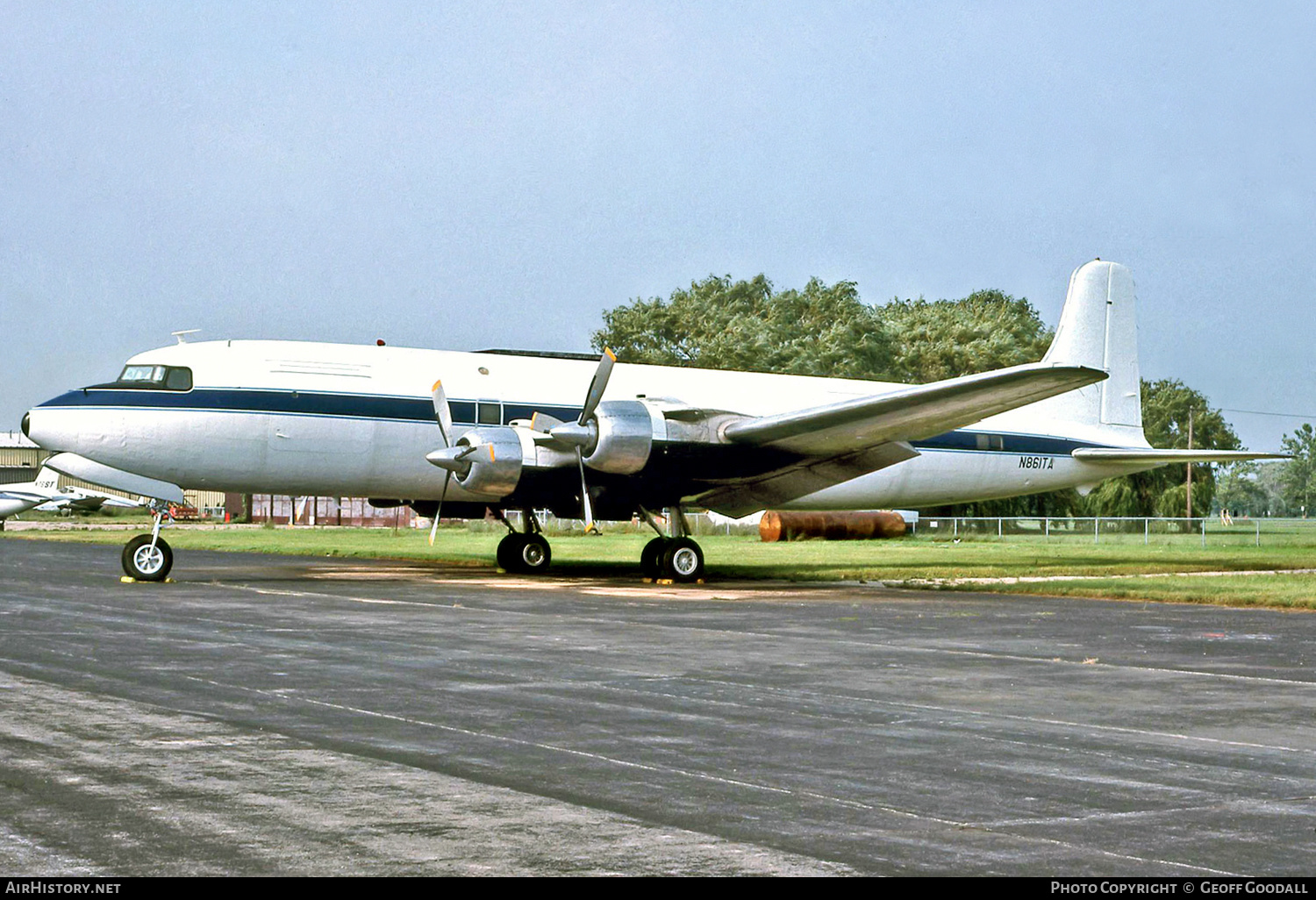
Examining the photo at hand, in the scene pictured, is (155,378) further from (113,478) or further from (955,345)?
(955,345)

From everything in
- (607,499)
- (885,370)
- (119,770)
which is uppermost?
(885,370)

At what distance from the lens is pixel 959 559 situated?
3538 cm

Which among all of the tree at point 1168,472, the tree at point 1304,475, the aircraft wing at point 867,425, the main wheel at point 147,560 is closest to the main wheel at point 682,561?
the aircraft wing at point 867,425

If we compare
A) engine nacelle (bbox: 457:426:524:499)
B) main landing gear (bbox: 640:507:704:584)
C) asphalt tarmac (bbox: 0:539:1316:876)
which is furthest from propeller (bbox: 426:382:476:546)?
asphalt tarmac (bbox: 0:539:1316:876)

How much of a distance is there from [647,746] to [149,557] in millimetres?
17640

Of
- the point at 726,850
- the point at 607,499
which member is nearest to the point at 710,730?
the point at 726,850

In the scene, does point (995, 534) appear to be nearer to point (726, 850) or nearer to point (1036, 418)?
point (1036, 418)

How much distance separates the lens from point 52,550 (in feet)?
129

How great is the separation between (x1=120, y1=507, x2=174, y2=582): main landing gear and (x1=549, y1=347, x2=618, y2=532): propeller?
707cm

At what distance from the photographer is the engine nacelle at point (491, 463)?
75.3 ft

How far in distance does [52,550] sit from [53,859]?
3746 centimetres

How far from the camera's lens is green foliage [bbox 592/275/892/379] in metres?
76.3

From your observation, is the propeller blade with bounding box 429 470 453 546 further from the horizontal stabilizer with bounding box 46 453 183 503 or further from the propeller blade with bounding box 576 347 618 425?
the horizontal stabilizer with bounding box 46 453 183 503

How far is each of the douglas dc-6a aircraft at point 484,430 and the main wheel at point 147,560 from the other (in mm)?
33
